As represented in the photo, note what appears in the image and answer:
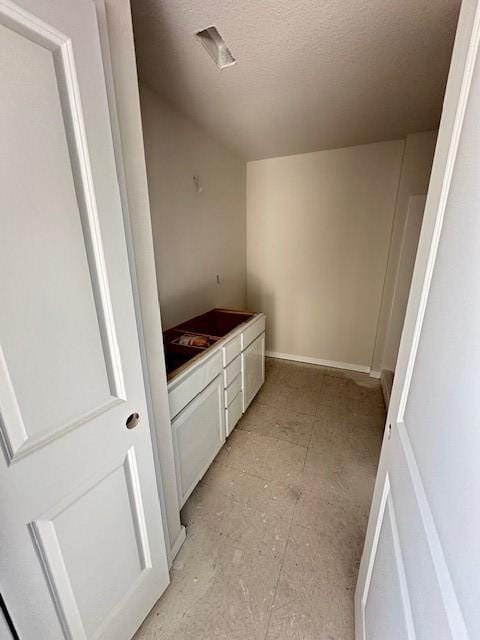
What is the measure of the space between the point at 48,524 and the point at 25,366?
45cm

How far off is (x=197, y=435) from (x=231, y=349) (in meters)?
0.63

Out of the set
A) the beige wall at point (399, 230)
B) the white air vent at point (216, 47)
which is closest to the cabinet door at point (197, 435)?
the white air vent at point (216, 47)

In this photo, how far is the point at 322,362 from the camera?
3.44 metres

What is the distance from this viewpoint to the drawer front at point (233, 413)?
6.72 ft

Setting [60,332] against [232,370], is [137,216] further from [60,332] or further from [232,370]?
[232,370]

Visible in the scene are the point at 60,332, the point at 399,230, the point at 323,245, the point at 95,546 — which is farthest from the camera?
the point at 323,245

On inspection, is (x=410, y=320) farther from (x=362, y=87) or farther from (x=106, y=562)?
(x=362, y=87)

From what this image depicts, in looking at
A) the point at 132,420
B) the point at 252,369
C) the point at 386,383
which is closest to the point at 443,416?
the point at 132,420

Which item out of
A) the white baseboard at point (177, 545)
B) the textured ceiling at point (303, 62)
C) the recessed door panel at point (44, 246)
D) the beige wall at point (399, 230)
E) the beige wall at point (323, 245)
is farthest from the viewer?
the beige wall at point (323, 245)

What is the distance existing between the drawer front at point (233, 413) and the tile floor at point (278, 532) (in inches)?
5.8

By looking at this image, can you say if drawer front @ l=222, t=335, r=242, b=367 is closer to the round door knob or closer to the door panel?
the round door knob

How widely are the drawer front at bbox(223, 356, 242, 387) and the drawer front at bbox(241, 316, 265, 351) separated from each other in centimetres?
14

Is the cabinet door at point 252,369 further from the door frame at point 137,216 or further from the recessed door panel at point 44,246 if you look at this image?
the recessed door panel at point 44,246

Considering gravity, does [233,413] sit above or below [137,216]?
below
